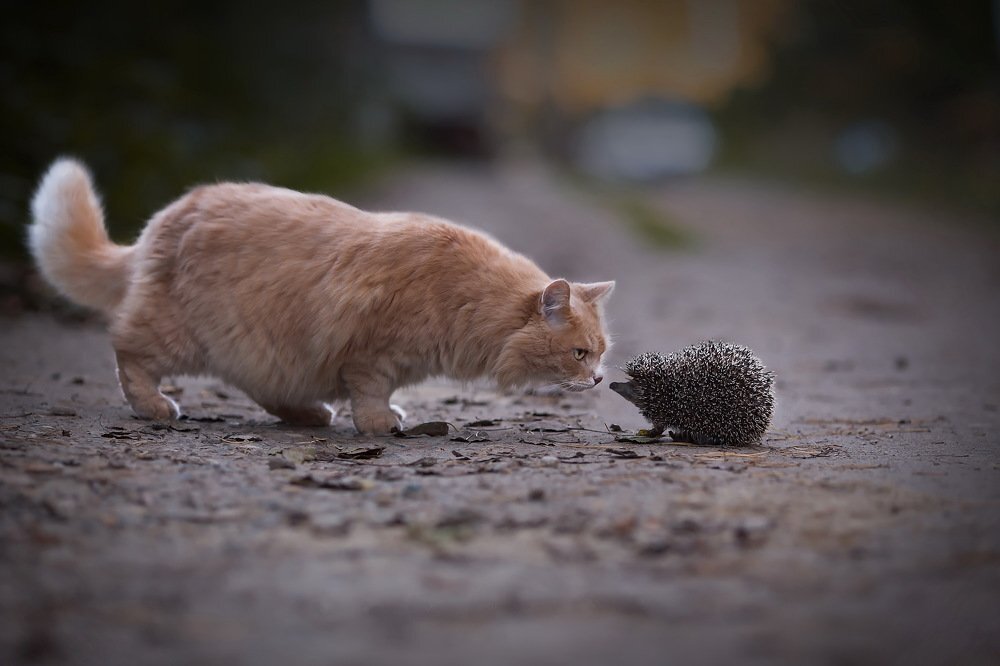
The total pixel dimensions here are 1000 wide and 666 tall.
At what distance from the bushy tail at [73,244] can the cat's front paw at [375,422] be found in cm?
152

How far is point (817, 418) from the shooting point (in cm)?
527

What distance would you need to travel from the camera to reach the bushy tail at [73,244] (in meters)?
5.00

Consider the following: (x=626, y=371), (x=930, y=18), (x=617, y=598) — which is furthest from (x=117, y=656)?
(x=930, y=18)

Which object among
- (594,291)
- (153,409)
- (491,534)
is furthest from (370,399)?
(491,534)

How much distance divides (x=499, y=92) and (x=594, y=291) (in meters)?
27.0

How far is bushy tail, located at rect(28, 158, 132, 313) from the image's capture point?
16.4ft

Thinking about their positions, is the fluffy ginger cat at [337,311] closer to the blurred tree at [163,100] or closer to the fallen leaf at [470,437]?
the fallen leaf at [470,437]

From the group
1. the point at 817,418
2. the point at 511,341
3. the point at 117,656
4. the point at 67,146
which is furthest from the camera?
the point at 67,146

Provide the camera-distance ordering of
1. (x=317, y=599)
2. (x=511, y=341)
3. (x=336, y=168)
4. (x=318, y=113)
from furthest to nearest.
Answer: (x=318, y=113) < (x=336, y=168) < (x=511, y=341) < (x=317, y=599)

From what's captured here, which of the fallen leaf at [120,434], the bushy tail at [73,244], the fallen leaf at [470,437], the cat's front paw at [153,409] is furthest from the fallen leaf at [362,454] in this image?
the bushy tail at [73,244]

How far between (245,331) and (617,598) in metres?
2.74

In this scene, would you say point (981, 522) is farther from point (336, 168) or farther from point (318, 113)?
point (318, 113)

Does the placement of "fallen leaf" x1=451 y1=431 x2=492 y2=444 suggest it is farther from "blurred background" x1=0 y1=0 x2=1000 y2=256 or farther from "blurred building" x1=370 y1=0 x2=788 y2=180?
"blurred building" x1=370 y1=0 x2=788 y2=180

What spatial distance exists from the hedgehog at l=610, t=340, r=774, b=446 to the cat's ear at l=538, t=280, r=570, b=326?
46 centimetres
